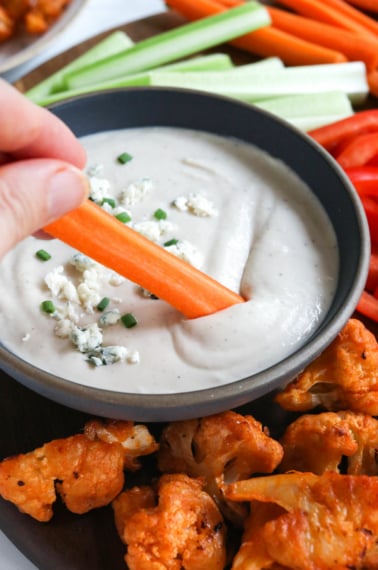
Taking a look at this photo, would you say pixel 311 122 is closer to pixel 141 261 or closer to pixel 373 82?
pixel 373 82

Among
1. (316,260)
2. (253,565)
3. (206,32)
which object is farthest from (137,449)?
(206,32)

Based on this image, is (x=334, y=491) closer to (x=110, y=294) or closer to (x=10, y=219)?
(x=110, y=294)

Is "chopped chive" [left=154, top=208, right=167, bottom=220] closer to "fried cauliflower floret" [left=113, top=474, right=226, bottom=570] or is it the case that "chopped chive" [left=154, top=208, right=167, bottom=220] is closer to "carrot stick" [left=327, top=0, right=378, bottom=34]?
"fried cauliflower floret" [left=113, top=474, right=226, bottom=570]

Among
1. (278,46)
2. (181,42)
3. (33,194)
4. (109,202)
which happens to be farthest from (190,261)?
(278,46)

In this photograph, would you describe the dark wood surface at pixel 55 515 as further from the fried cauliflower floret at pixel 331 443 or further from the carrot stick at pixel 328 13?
the carrot stick at pixel 328 13

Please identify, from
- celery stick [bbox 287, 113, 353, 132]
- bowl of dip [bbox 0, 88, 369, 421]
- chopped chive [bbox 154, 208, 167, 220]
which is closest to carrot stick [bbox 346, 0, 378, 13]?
celery stick [bbox 287, 113, 353, 132]

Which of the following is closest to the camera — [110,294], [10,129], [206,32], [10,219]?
[10,219]
